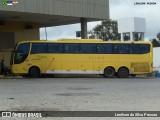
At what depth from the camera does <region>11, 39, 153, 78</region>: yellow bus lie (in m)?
34.5

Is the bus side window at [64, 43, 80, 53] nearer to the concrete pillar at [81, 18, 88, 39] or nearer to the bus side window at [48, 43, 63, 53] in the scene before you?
the bus side window at [48, 43, 63, 53]

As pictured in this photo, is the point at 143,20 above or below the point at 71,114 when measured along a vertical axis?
above

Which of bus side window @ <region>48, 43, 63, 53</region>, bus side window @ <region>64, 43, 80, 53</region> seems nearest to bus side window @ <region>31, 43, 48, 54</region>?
bus side window @ <region>48, 43, 63, 53</region>

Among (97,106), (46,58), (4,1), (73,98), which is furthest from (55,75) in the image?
(97,106)

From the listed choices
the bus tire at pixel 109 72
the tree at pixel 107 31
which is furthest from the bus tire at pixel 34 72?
the tree at pixel 107 31

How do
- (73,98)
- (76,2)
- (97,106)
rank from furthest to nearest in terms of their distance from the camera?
(76,2)
(73,98)
(97,106)

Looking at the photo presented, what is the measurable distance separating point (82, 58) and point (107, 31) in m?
67.6

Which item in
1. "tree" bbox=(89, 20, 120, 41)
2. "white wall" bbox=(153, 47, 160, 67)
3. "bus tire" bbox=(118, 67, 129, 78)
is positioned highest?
"tree" bbox=(89, 20, 120, 41)

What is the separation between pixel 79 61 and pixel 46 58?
109 inches

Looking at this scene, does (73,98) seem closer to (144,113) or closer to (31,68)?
(144,113)

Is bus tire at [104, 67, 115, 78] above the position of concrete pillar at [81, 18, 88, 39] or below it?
below

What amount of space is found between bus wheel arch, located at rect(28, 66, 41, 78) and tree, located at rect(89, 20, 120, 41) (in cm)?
6746

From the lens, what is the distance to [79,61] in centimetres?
3528

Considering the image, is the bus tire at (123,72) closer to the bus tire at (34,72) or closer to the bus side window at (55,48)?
the bus side window at (55,48)
